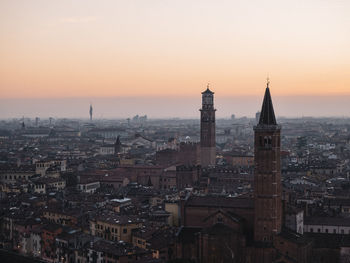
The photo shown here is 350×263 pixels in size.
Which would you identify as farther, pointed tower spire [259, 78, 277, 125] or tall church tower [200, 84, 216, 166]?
tall church tower [200, 84, 216, 166]

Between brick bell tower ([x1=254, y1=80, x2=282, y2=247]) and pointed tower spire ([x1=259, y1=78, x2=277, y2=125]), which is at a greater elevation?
pointed tower spire ([x1=259, y1=78, x2=277, y2=125])

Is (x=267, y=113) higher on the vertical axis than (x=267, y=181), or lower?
higher

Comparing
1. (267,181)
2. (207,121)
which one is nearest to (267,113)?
(267,181)

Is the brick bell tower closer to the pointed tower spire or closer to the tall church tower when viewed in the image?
the pointed tower spire

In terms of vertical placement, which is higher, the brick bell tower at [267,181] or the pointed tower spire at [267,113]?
the pointed tower spire at [267,113]

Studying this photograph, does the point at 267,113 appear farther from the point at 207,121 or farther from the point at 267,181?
the point at 207,121

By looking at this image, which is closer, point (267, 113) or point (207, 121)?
point (267, 113)

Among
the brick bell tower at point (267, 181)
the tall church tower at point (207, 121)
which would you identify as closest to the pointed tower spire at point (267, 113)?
the brick bell tower at point (267, 181)

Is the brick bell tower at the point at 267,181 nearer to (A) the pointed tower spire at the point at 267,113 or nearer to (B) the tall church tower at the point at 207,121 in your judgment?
(A) the pointed tower spire at the point at 267,113

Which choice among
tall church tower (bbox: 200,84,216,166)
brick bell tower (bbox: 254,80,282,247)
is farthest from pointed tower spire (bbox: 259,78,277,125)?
tall church tower (bbox: 200,84,216,166)
